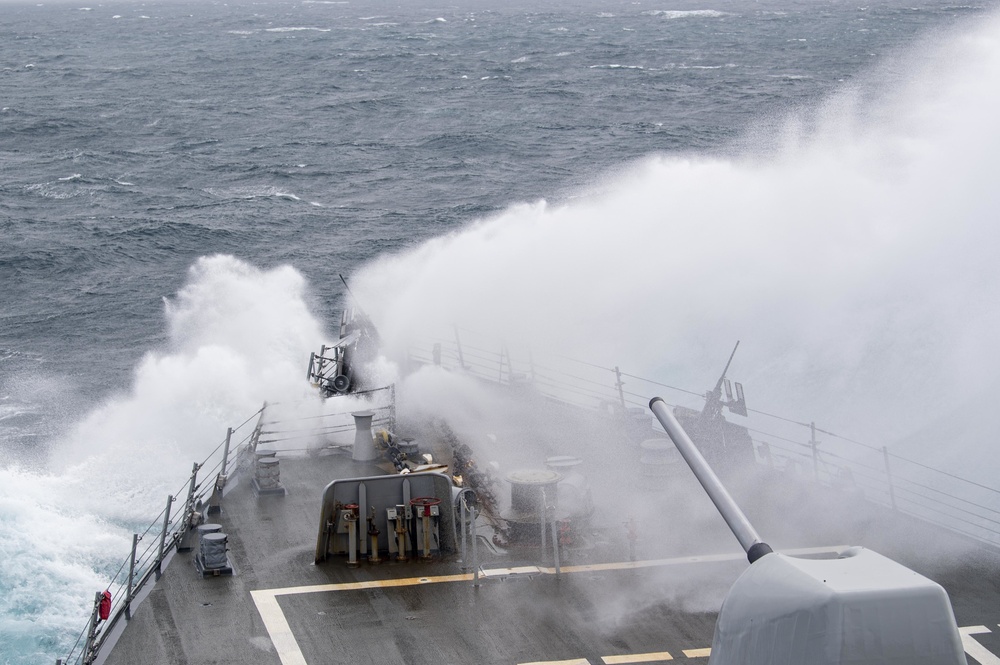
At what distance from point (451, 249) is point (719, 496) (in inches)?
1038

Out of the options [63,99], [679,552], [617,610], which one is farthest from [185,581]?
[63,99]

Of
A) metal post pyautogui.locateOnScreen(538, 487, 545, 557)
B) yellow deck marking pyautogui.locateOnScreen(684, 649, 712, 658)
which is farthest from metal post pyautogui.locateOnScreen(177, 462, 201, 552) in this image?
yellow deck marking pyautogui.locateOnScreen(684, 649, 712, 658)

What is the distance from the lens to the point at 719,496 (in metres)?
8.84

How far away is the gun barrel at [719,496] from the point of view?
8349 millimetres

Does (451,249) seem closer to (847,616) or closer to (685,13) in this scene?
(847,616)

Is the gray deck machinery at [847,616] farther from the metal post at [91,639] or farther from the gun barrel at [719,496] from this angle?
Answer: the metal post at [91,639]

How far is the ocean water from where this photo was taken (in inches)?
1155

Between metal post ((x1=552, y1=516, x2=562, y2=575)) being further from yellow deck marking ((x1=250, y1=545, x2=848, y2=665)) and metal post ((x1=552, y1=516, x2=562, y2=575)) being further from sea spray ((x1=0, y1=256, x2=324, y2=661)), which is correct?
sea spray ((x1=0, y1=256, x2=324, y2=661))

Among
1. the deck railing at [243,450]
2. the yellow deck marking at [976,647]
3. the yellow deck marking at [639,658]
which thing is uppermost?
the yellow deck marking at [639,658]

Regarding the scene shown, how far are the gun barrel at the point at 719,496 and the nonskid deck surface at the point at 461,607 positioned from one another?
4377mm

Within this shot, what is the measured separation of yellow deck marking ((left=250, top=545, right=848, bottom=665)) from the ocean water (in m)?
6.01

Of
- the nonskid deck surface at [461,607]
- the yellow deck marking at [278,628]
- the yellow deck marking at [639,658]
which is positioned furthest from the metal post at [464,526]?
the yellow deck marking at [639,658]

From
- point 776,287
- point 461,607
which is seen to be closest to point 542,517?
point 461,607

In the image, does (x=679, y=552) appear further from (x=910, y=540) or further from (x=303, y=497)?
(x=303, y=497)
